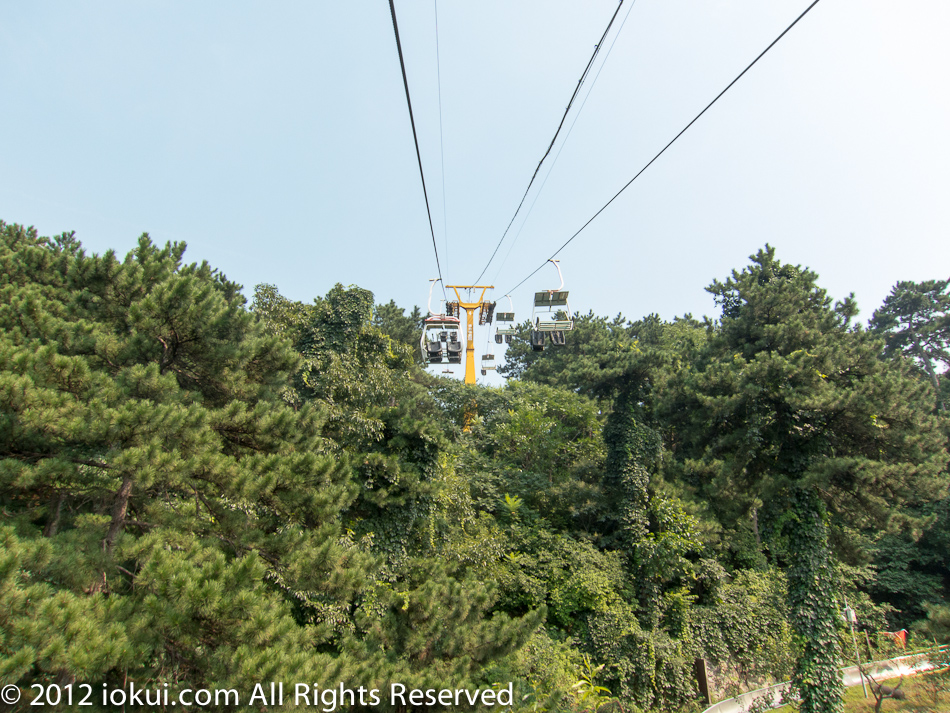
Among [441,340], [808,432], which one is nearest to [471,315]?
[441,340]

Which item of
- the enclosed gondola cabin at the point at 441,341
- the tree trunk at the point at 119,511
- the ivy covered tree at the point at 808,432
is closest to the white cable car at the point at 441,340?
the enclosed gondola cabin at the point at 441,341

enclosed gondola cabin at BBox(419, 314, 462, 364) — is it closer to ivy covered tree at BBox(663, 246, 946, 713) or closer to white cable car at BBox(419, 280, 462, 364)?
white cable car at BBox(419, 280, 462, 364)

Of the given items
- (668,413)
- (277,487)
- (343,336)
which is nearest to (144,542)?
(277,487)

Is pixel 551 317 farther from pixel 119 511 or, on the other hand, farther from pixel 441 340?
pixel 119 511

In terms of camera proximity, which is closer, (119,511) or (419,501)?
(119,511)

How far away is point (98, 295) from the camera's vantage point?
656cm

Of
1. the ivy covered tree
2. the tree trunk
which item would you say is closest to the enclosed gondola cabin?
the ivy covered tree

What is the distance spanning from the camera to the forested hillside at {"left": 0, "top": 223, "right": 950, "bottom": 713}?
4789 millimetres

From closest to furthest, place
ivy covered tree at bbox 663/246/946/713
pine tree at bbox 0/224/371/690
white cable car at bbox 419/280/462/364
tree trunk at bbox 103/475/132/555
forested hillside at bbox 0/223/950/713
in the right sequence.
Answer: pine tree at bbox 0/224/371/690, forested hillside at bbox 0/223/950/713, tree trunk at bbox 103/475/132/555, ivy covered tree at bbox 663/246/946/713, white cable car at bbox 419/280/462/364

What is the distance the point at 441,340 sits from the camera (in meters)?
15.2

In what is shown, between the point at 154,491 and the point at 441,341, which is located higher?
the point at 441,341

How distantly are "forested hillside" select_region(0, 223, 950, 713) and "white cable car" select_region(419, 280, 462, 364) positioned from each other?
1.35 m

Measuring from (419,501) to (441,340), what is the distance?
6.23 metres

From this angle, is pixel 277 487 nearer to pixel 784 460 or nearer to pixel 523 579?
pixel 523 579
